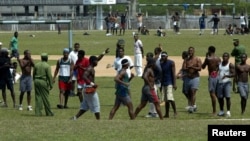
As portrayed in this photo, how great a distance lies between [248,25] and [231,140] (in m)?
58.7

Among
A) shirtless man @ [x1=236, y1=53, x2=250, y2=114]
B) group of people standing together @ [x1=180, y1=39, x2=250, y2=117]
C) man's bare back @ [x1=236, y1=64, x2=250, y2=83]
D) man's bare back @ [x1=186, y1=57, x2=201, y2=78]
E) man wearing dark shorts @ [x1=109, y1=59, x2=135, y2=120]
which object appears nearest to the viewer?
man wearing dark shorts @ [x1=109, y1=59, x2=135, y2=120]

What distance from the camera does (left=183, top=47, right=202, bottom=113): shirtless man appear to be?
79.9ft

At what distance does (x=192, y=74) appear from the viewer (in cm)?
2438

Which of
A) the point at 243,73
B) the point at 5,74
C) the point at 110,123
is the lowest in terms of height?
the point at 110,123

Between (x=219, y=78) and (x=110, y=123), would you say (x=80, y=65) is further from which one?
(x=110, y=123)

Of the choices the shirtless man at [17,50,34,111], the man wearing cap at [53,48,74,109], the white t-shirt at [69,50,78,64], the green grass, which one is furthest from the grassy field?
the green grass

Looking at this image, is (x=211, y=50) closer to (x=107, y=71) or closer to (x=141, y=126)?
(x=141, y=126)

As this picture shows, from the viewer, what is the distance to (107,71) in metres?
38.5

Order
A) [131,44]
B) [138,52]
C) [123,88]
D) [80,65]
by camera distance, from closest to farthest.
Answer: [123,88], [80,65], [138,52], [131,44]

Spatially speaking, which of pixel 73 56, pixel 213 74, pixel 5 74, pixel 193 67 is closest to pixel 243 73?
pixel 213 74

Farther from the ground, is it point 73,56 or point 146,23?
point 73,56

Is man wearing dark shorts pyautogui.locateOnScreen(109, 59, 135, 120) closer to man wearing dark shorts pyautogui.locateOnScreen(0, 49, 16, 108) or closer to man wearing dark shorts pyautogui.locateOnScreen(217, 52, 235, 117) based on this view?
man wearing dark shorts pyautogui.locateOnScreen(217, 52, 235, 117)

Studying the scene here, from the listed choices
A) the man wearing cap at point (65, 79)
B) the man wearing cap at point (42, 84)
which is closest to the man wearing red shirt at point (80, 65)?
the man wearing cap at point (42, 84)

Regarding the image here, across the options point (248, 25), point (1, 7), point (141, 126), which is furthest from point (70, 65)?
point (1, 7)
